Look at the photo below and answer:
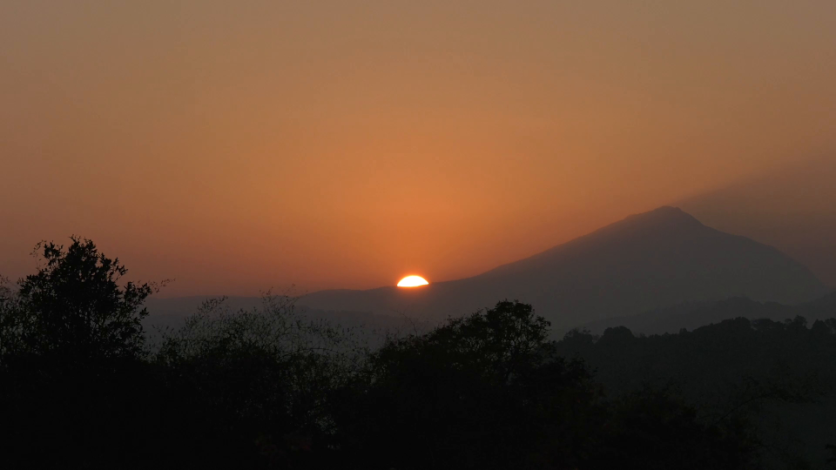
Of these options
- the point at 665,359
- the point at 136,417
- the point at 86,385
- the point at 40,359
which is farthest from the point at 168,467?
the point at 665,359

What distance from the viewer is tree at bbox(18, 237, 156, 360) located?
2564cm

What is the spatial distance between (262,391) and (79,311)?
7674 mm

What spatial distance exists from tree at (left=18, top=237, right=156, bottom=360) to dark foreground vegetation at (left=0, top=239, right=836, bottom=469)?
51 mm

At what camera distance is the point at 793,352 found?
4328 inches

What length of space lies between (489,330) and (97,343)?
2054cm

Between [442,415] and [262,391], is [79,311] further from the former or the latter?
[442,415]

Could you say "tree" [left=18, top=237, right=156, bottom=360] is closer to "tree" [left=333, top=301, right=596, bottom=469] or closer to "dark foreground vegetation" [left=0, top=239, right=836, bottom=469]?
"dark foreground vegetation" [left=0, top=239, right=836, bottom=469]

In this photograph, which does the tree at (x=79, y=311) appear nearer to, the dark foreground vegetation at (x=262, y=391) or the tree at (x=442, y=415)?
the dark foreground vegetation at (x=262, y=391)

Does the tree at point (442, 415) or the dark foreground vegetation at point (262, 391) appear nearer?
the dark foreground vegetation at point (262, 391)

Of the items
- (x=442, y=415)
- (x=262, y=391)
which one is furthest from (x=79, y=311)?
(x=442, y=415)

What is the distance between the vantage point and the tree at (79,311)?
84.1ft

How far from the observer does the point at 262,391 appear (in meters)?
28.1

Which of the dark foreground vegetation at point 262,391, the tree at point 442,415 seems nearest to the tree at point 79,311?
the dark foreground vegetation at point 262,391

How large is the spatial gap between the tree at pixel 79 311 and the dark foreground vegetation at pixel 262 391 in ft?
0.17
